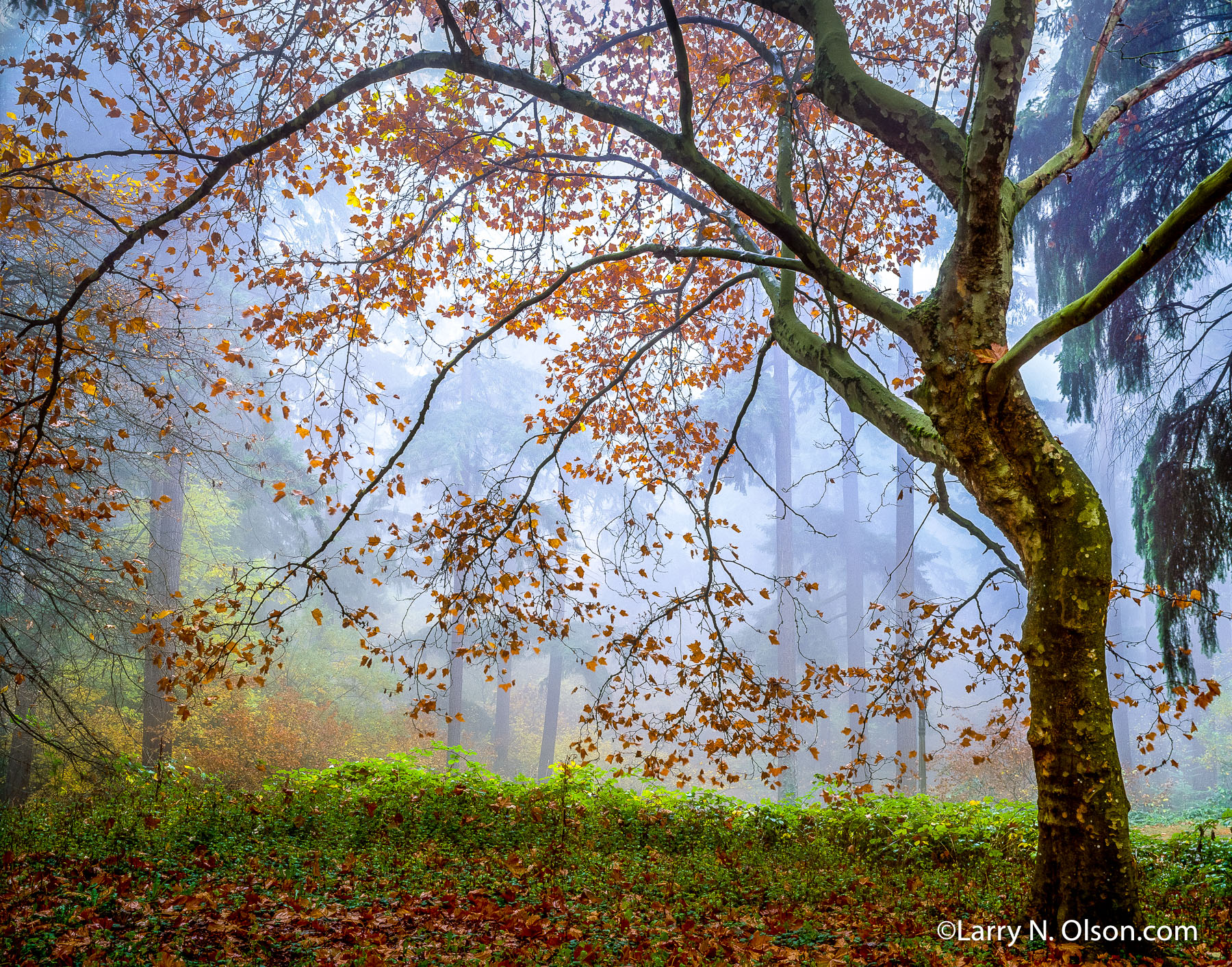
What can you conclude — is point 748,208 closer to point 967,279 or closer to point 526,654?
point 967,279

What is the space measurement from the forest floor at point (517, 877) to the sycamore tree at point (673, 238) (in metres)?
0.90

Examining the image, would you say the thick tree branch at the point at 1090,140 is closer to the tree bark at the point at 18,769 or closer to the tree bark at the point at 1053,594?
the tree bark at the point at 1053,594

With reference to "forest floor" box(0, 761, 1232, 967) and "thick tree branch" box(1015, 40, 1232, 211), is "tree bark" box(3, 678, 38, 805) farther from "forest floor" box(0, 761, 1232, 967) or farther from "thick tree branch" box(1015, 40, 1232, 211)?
"thick tree branch" box(1015, 40, 1232, 211)

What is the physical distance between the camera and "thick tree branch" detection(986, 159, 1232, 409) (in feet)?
8.30

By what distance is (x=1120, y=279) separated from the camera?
2791 mm

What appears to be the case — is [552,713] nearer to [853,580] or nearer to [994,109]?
[853,580]

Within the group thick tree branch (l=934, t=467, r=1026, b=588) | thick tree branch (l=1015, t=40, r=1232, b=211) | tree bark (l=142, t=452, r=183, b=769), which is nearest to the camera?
thick tree branch (l=1015, t=40, r=1232, b=211)

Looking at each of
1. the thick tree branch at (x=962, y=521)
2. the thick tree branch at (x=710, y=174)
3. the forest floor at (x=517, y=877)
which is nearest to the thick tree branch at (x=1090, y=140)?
the thick tree branch at (x=710, y=174)

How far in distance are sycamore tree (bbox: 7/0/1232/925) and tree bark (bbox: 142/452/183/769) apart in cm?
557

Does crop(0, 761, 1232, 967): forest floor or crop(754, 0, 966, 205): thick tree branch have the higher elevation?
crop(754, 0, 966, 205): thick tree branch

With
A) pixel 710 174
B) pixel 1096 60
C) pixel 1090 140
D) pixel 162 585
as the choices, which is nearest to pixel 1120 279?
pixel 1096 60

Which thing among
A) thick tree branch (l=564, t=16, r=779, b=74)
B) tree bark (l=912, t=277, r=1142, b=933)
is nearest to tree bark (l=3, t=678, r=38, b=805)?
thick tree branch (l=564, t=16, r=779, b=74)

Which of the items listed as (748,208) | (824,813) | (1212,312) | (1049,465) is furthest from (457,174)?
(1212,312)

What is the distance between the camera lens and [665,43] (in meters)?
7.35
